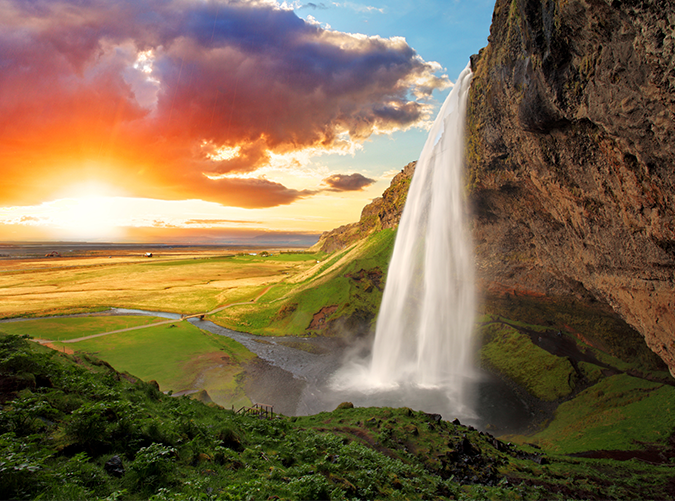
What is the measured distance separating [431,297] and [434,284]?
1431 mm

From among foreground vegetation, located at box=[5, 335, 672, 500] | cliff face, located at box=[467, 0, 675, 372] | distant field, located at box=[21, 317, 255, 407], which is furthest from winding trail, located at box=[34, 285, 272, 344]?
cliff face, located at box=[467, 0, 675, 372]

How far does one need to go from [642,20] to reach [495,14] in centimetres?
1371

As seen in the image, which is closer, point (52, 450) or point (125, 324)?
point (52, 450)

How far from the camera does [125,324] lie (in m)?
37.3

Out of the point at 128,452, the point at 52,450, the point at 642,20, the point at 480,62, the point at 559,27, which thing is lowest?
the point at 128,452

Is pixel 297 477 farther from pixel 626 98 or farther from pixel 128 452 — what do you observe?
pixel 626 98

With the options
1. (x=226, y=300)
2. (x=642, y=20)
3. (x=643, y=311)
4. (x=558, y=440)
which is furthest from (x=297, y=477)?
(x=226, y=300)

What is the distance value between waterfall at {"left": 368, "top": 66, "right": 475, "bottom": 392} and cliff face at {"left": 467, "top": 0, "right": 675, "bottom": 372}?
4.27 m

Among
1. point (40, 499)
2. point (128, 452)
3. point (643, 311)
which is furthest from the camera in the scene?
point (643, 311)

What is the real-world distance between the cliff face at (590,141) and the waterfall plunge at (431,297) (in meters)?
4.62

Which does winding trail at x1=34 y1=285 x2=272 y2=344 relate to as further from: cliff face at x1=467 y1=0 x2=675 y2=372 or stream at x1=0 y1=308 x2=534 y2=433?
cliff face at x1=467 y1=0 x2=675 y2=372

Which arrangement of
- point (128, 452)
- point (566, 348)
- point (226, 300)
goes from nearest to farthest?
point (128, 452) < point (566, 348) < point (226, 300)

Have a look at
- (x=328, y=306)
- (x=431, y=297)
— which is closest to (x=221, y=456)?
(x=431, y=297)

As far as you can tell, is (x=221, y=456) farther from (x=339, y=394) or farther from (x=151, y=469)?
(x=339, y=394)
